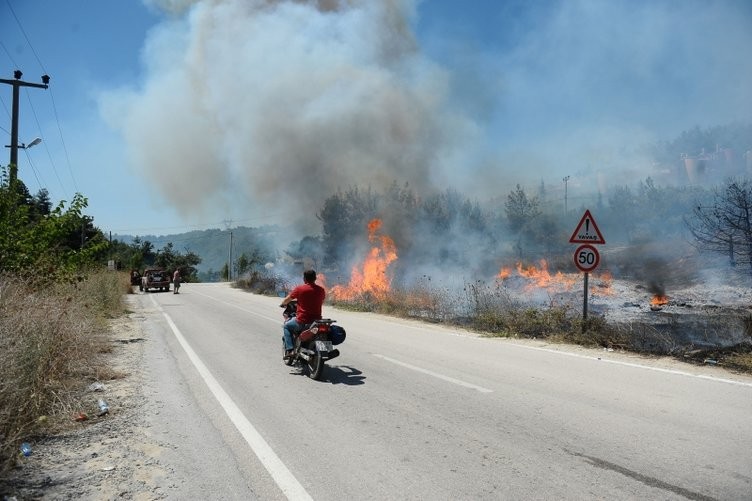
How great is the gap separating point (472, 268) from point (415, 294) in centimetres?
1061

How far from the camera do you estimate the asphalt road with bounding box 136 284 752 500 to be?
3.19 meters

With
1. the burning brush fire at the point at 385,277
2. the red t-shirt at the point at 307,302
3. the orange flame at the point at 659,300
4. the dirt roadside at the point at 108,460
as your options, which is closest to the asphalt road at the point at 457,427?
the dirt roadside at the point at 108,460

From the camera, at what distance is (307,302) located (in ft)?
22.7

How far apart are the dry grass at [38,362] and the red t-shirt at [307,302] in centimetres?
284

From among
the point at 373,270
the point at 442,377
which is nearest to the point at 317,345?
the point at 442,377

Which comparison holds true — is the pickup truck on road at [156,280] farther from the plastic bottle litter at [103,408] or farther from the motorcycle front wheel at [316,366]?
the plastic bottle litter at [103,408]

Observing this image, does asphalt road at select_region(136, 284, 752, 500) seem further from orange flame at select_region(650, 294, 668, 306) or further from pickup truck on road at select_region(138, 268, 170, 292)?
pickup truck on road at select_region(138, 268, 170, 292)

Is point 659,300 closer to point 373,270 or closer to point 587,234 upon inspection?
point 587,234

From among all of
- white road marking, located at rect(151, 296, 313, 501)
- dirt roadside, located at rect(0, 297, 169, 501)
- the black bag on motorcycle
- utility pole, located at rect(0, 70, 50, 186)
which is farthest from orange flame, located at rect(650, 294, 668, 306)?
utility pole, located at rect(0, 70, 50, 186)

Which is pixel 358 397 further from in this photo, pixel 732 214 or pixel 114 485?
pixel 732 214

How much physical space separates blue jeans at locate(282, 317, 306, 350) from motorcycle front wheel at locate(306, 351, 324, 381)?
1.95ft

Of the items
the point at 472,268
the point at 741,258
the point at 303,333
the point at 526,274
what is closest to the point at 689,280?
the point at 741,258

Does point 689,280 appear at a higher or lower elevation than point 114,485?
higher

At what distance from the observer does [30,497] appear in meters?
3.03
